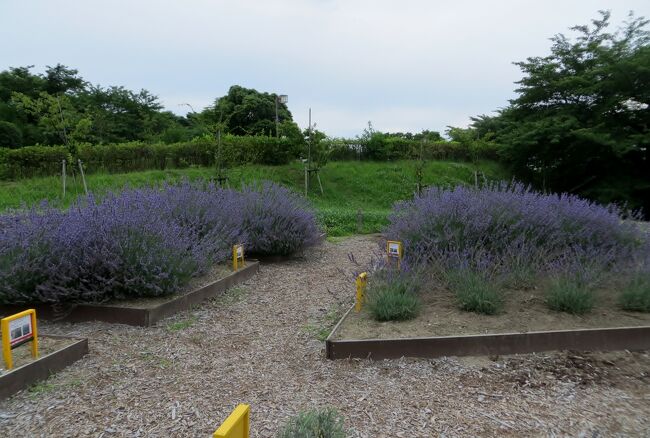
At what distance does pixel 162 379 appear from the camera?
2.92m

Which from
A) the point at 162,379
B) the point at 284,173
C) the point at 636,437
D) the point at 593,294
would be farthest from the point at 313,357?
the point at 284,173

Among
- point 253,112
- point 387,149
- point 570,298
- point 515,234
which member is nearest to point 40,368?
point 570,298

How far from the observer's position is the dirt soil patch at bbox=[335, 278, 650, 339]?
3400 mm

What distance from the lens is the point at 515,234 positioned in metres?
4.83

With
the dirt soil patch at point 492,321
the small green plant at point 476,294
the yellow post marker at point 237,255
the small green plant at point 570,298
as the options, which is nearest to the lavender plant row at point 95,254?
the yellow post marker at point 237,255

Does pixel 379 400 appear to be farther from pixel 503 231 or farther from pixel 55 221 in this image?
pixel 55 221

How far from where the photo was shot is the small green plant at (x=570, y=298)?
3633 millimetres

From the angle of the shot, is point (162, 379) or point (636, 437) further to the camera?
point (162, 379)

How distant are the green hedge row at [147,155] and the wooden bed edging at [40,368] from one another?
33.6 ft

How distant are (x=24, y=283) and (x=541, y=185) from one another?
1771 cm

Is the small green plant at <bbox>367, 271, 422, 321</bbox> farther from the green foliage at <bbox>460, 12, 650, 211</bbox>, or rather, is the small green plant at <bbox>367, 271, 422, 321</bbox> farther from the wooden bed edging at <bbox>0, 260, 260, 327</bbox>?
the green foliage at <bbox>460, 12, 650, 211</bbox>

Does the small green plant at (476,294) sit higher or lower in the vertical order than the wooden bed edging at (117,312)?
higher

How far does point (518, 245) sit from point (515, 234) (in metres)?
0.15

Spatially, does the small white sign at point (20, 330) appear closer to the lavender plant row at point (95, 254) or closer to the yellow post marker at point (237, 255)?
the lavender plant row at point (95, 254)
